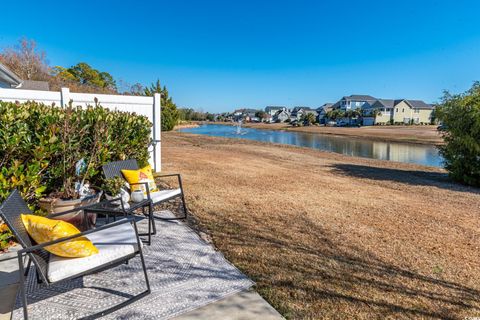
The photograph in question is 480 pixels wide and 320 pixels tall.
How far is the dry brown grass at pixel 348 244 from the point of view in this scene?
8.17ft

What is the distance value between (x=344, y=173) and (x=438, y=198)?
3.11 m

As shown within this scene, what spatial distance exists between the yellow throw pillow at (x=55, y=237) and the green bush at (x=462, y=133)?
10246mm

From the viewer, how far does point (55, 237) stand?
2.19 m

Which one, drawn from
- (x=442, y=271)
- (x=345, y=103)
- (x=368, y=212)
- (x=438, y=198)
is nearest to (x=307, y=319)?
(x=442, y=271)

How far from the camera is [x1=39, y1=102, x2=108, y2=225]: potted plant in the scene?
3631 millimetres

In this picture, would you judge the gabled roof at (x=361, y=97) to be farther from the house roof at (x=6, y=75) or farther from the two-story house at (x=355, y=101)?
the house roof at (x=6, y=75)

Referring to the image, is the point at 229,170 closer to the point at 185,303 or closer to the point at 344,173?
the point at 344,173

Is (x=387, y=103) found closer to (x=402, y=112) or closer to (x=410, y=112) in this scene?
(x=402, y=112)

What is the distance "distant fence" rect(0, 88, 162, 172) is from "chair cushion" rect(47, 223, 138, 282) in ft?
13.6

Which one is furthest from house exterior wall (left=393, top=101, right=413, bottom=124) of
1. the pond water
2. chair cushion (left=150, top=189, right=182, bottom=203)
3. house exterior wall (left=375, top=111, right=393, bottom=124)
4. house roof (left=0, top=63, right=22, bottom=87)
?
chair cushion (left=150, top=189, right=182, bottom=203)

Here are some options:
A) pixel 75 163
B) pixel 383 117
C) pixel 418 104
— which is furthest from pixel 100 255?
pixel 418 104

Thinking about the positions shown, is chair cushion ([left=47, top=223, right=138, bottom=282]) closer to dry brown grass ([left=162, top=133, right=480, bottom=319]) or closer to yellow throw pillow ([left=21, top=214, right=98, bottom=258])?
yellow throw pillow ([left=21, top=214, right=98, bottom=258])

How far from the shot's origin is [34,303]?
2.32 m

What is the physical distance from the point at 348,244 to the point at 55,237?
3.28 metres
